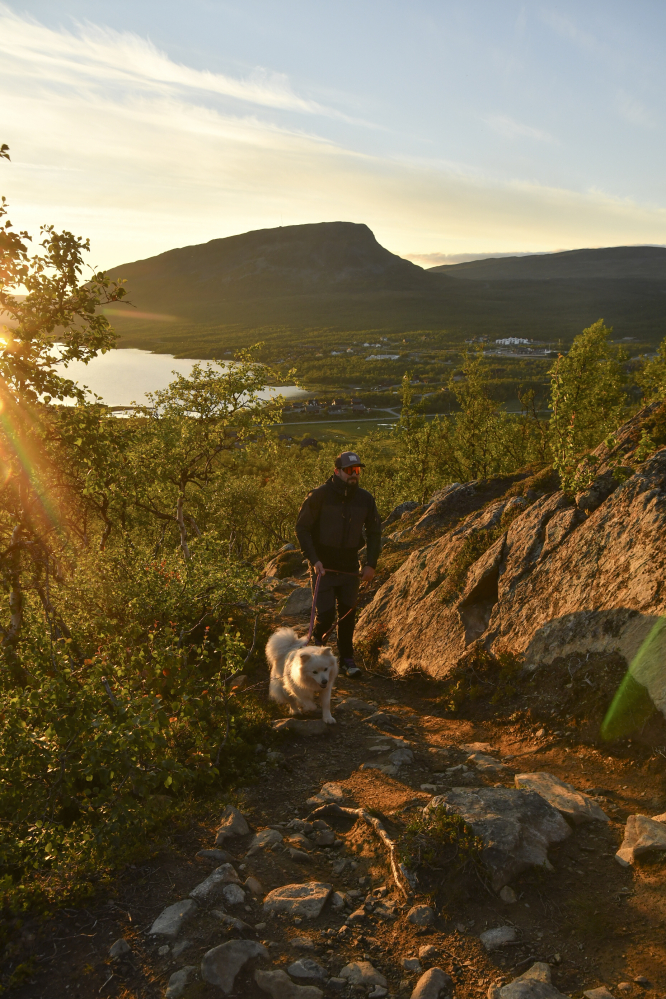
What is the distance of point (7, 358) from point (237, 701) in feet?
23.1

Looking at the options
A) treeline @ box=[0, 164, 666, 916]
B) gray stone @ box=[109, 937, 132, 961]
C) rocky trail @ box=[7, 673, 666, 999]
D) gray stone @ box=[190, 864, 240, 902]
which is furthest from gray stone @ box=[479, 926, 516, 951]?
treeline @ box=[0, 164, 666, 916]

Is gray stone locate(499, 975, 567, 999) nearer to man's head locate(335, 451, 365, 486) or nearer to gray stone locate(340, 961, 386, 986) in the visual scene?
gray stone locate(340, 961, 386, 986)

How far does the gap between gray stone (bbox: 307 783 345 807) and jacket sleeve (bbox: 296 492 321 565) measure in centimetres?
369

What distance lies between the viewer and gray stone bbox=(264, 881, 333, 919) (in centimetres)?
439

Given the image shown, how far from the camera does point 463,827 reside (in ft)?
15.4

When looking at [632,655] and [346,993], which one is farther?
[632,655]

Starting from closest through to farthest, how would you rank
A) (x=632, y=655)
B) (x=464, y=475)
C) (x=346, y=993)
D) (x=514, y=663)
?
(x=346, y=993) < (x=632, y=655) < (x=514, y=663) < (x=464, y=475)

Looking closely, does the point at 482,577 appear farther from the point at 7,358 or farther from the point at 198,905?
the point at 7,358

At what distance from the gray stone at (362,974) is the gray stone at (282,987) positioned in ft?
0.75

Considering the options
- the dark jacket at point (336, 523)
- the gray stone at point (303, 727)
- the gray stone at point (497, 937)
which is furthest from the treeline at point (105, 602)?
the gray stone at point (497, 937)

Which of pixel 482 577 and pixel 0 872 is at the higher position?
pixel 482 577

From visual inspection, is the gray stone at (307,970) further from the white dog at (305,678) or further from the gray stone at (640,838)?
the white dog at (305,678)

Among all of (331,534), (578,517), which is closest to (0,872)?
(331,534)

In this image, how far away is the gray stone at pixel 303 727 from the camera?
7.74 metres
